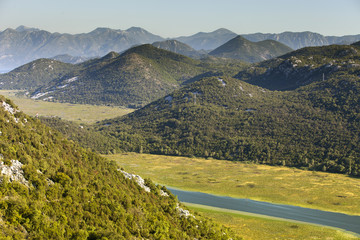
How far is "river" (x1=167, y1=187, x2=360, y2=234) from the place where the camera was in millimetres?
105875

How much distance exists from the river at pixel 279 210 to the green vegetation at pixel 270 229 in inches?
250

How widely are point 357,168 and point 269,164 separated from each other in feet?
139

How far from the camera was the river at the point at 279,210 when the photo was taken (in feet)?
347

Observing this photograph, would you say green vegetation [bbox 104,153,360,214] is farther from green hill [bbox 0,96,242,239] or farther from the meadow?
green hill [bbox 0,96,242,239]

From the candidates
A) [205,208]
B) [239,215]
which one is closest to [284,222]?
[239,215]

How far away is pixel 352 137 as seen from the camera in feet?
623

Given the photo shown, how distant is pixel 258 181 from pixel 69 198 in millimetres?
110062

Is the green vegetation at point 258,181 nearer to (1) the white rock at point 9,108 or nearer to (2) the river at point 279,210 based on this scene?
(2) the river at point 279,210

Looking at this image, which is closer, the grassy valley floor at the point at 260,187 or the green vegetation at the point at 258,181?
the grassy valley floor at the point at 260,187

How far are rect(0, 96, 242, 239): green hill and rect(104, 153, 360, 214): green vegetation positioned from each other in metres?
54.0

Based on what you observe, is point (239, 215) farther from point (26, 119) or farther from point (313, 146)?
point (313, 146)

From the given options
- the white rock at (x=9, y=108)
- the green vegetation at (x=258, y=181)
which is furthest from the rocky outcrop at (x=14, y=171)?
the green vegetation at (x=258, y=181)

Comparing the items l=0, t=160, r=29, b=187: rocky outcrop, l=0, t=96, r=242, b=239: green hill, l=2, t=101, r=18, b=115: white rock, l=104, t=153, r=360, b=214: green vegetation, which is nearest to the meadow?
l=104, t=153, r=360, b=214: green vegetation

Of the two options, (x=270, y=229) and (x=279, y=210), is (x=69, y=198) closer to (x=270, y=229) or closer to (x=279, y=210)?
(x=270, y=229)
